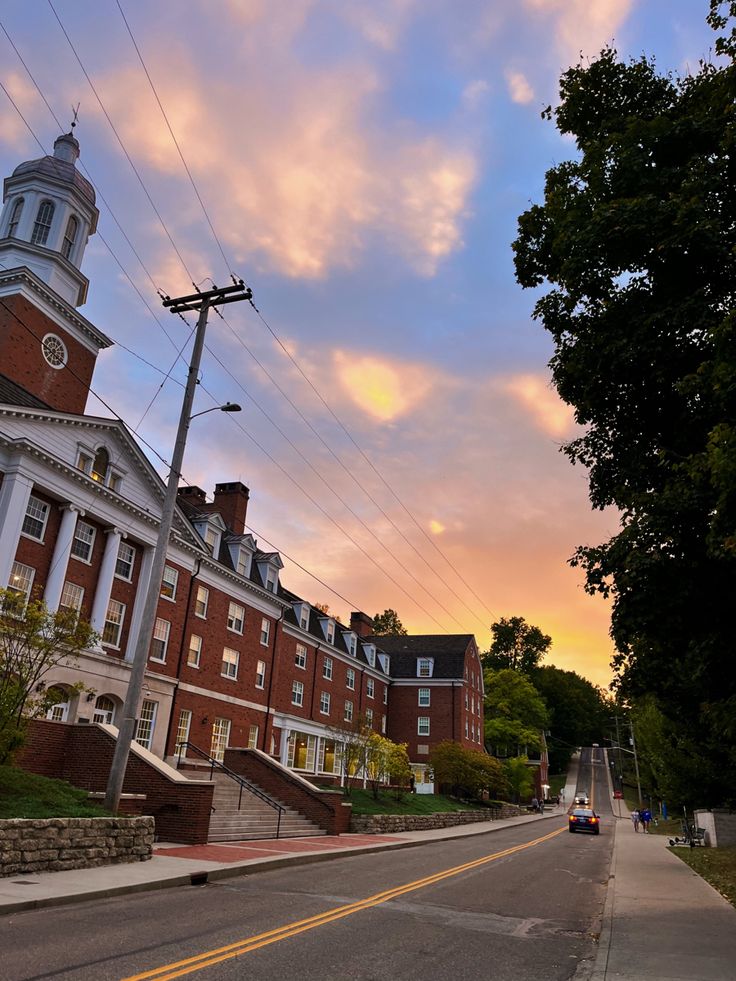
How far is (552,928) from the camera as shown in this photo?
10445mm

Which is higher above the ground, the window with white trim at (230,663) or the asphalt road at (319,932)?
the window with white trim at (230,663)

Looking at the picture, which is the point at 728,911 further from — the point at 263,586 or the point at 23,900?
the point at 263,586

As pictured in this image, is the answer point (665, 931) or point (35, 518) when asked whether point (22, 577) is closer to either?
point (35, 518)

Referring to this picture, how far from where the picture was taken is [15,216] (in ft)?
105

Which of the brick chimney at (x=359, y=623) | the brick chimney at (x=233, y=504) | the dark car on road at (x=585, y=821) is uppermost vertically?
the brick chimney at (x=233, y=504)

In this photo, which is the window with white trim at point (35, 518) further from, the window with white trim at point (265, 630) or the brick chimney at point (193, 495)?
the brick chimney at point (193, 495)

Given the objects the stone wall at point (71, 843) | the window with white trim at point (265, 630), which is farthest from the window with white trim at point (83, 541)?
the window with white trim at point (265, 630)

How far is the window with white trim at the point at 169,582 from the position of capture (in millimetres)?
29297

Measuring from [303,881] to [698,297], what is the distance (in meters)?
13.3

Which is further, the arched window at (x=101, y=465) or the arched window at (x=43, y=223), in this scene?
the arched window at (x=43, y=223)

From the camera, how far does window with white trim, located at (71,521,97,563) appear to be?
24.6m

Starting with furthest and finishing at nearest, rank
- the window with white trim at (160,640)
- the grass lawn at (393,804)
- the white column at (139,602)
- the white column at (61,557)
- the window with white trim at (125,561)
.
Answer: the grass lawn at (393,804), the window with white trim at (160,640), the window with white trim at (125,561), the white column at (139,602), the white column at (61,557)

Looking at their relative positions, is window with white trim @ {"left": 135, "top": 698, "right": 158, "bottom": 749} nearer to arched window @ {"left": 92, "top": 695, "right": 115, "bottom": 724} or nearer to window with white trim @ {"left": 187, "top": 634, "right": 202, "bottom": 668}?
arched window @ {"left": 92, "top": 695, "right": 115, "bottom": 724}

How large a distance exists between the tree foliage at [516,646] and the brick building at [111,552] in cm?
8098
